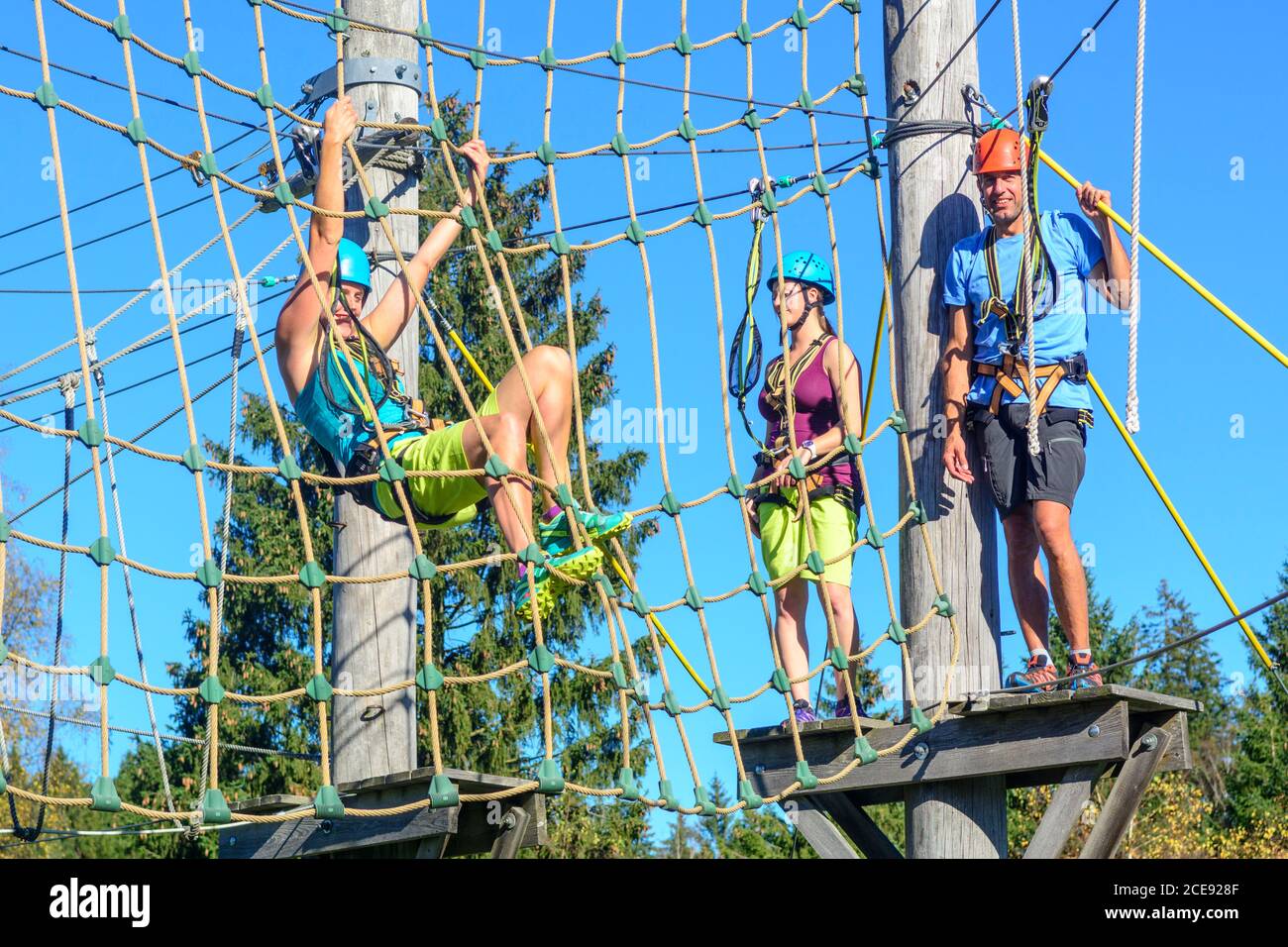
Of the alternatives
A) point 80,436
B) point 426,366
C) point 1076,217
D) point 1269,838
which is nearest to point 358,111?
point 80,436

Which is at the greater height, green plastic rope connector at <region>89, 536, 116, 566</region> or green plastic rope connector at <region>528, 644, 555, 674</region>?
green plastic rope connector at <region>89, 536, 116, 566</region>

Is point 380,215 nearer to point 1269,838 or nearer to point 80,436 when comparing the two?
point 80,436

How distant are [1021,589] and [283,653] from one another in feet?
36.9

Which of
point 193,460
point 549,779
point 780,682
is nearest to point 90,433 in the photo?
point 193,460

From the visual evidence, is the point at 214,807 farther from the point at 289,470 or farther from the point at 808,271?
the point at 808,271

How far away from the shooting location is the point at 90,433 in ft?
11.5

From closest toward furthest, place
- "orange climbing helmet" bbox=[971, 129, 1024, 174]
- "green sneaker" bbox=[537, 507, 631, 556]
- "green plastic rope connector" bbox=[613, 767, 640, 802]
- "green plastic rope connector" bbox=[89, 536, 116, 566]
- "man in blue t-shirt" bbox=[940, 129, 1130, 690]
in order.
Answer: "green plastic rope connector" bbox=[89, 536, 116, 566]
"green plastic rope connector" bbox=[613, 767, 640, 802]
"green sneaker" bbox=[537, 507, 631, 556]
"man in blue t-shirt" bbox=[940, 129, 1130, 690]
"orange climbing helmet" bbox=[971, 129, 1024, 174]

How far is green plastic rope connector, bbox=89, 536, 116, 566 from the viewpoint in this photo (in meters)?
3.46

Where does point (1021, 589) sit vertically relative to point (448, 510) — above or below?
below

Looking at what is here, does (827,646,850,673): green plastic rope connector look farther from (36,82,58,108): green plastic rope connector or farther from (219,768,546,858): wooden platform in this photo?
(36,82,58,108): green plastic rope connector

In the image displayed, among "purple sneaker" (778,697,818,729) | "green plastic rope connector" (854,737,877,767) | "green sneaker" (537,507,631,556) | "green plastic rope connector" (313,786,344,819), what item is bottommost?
"green plastic rope connector" (313,786,344,819)

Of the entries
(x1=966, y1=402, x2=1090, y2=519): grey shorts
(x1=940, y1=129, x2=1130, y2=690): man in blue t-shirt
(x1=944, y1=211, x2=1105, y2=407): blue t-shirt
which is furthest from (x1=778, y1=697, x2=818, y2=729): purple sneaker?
(x1=944, y1=211, x2=1105, y2=407): blue t-shirt

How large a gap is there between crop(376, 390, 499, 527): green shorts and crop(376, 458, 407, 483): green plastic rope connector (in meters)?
0.21

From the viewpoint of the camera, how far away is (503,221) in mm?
15547
